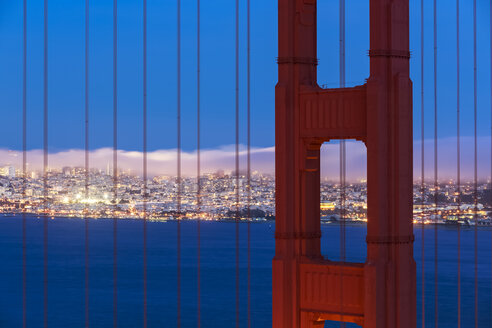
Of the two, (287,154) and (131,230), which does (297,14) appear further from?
(131,230)

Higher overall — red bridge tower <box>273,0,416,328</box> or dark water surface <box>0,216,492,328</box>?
red bridge tower <box>273,0,416,328</box>

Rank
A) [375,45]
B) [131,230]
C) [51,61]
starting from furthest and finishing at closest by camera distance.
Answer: [131,230]
[51,61]
[375,45]

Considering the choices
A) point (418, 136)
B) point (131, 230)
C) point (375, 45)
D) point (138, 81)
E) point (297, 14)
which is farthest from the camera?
point (131, 230)

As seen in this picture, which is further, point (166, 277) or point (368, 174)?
point (166, 277)

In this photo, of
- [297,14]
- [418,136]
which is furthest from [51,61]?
[297,14]

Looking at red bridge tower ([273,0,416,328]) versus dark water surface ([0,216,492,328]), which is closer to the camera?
red bridge tower ([273,0,416,328])

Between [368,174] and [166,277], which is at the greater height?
[368,174]
